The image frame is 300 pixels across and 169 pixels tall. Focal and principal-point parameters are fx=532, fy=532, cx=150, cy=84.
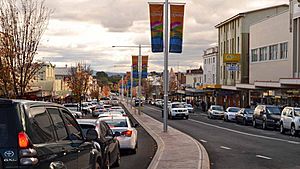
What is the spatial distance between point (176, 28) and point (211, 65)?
7183 cm

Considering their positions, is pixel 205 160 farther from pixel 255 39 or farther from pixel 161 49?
pixel 255 39

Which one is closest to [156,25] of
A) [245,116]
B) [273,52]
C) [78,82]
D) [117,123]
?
[117,123]

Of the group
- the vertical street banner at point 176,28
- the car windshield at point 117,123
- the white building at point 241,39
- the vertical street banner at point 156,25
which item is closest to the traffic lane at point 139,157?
the car windshield at point 117,123

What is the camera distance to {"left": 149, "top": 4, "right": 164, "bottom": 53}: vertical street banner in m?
29.4

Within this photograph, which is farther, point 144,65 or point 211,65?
point 211,65

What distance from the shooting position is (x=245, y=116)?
45.2m

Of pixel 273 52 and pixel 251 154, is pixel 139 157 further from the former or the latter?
pixel 273 52

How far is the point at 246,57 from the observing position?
7762 cm

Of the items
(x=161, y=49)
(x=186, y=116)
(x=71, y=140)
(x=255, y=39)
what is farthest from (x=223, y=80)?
(x=71, y=140)

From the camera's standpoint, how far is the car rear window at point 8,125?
6.25 m

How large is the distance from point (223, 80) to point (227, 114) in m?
36.2

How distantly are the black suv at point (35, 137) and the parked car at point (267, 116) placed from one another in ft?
100.0

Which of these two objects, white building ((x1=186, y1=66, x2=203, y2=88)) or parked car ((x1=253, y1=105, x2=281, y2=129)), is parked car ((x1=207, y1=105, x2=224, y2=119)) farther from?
white building ((x1=186, y1=66, x2=203, y2=88))

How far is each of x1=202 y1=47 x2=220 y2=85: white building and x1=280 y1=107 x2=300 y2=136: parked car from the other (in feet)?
200
